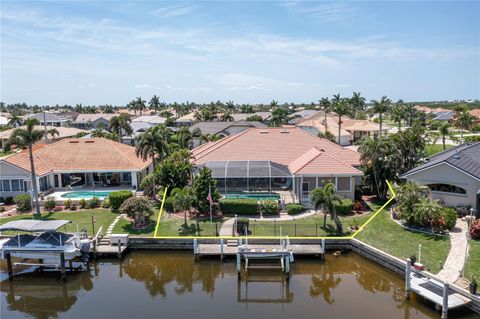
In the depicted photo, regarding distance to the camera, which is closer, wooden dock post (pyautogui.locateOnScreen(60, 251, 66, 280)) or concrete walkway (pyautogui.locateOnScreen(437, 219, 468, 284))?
concrete walkway (pyautogui.locateOnScreen(437, 219, 468, 284))

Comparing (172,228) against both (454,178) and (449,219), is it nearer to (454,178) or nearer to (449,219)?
(449,219)

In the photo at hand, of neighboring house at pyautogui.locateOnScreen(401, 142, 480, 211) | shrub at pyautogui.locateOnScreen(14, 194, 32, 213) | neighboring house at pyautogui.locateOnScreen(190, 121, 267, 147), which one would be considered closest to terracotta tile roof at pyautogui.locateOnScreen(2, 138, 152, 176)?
shrub at pyautogui.locateOnScreen(14, 194, 32, 213)

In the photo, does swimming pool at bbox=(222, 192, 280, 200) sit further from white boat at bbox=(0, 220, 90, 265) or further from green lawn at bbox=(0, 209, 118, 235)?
white boat at bbox=(0, 220, 90, 265)

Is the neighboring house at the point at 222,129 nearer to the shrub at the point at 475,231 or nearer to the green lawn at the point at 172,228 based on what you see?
the green lawn at the point at 172,228

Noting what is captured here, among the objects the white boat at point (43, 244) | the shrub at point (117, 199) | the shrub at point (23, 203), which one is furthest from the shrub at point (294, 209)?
the shrub at point (23, 203)

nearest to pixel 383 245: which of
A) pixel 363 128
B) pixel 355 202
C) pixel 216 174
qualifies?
pixel 355 202

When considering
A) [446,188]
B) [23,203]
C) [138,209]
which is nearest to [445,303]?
[446,188]
